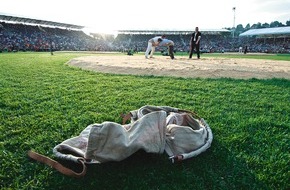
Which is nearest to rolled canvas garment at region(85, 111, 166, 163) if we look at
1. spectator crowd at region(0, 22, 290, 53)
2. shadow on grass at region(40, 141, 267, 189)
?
shadow on grass at region(40, 141, 267, 189)

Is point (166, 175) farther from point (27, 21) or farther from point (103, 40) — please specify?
point (103, 40)

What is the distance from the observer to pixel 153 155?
2.31 meters

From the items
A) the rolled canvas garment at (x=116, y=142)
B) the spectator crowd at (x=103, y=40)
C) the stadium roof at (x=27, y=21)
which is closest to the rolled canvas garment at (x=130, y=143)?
the rolled canvas garment at (x=116, y=142)

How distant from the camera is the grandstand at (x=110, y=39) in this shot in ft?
136

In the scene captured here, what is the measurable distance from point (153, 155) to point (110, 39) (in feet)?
209

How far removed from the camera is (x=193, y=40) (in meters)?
13.1

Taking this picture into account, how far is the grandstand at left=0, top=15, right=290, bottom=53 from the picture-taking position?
4153 centimetres

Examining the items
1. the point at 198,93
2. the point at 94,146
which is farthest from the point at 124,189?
the point at 198,93

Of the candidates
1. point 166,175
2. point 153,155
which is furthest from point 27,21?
point 166,175

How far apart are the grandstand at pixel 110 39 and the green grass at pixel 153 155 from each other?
34124 mm

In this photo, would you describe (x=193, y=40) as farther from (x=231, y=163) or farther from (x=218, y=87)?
(x=231, y=163)

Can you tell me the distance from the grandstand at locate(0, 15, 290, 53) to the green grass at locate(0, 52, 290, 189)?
3412cm

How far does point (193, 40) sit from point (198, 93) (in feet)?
29.0

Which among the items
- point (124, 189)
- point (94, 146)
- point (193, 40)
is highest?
point (193, 40)
